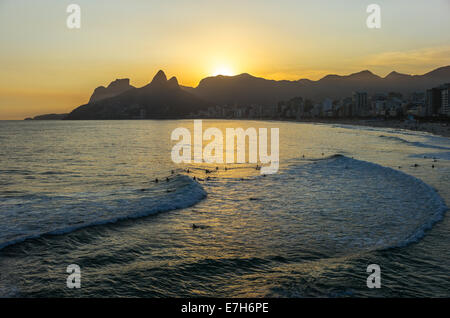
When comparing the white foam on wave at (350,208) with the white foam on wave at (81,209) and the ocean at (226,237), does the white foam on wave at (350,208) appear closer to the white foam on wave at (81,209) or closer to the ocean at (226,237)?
Answer: the ocean at (226,237)

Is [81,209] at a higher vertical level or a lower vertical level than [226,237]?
higher

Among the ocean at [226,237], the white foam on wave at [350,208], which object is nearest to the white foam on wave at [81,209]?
the ocean at [226,237]

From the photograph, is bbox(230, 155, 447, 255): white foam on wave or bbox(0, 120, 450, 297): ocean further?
bbox(230, 155, 447, 255): white foam on wave

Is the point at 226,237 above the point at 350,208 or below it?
below

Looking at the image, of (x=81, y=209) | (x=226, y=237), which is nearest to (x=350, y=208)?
(x=226, y=237)

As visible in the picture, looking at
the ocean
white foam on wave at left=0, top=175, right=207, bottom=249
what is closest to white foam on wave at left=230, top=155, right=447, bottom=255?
the ocean

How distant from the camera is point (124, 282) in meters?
8.63

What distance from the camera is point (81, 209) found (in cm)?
1611

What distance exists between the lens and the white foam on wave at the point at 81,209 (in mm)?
12836

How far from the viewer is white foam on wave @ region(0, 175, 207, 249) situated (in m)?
12.8

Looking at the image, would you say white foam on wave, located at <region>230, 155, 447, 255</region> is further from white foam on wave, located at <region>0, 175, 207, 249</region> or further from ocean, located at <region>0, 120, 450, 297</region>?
white foam on wave, located at <region>0, 175, 207, 249</region>

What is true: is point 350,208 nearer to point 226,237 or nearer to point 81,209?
point 226,237

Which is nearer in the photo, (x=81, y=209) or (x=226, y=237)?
(x=226, y=237)
